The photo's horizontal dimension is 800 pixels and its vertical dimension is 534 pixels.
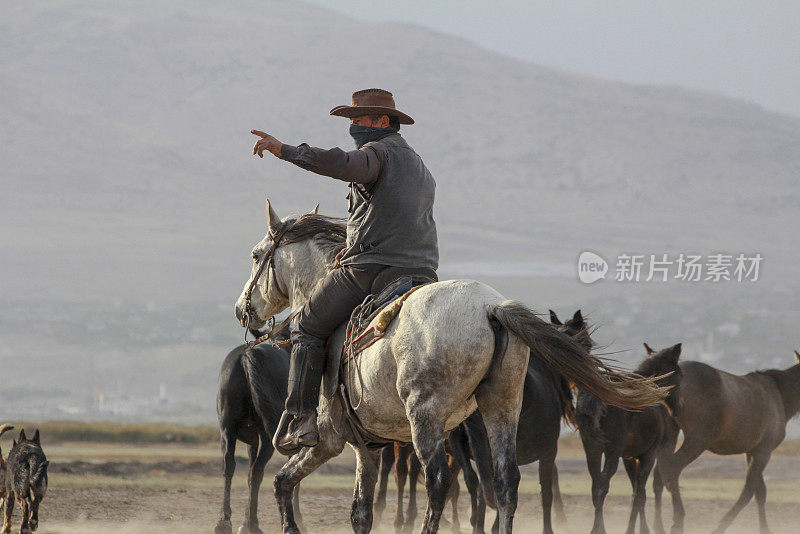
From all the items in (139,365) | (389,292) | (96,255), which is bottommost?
(139,365)

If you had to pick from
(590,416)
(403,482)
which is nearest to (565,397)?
(590,416)

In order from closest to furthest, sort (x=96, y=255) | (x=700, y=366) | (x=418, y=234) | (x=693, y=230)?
(x=418, y=234) < (x=700, y=366) < (x=96, y=255) < (x=693, y=230)

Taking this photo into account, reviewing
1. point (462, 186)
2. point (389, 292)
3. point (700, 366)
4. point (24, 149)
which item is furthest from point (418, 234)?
point (24, 149)

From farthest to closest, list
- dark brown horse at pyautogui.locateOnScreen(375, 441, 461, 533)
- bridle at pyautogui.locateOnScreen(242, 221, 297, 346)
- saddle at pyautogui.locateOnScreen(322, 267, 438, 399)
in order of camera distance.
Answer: dark brown horse at pyautogui.locateOnScreen(375, 441, 461, 533), bridle at pyautogui.locateOnScreen(242, 221, 297, 346), saddle at pyautogui.locateOnScreen(322, 267, 438, 399)

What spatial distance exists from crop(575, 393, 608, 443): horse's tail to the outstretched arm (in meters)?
4.89

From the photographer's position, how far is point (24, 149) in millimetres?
119125

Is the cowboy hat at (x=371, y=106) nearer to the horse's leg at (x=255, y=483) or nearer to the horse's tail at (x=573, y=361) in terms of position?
the horse's tail at (x=573, y=361)

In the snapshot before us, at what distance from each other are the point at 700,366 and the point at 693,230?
99295 mm

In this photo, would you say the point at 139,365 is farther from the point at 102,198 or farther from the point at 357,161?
the point at 357,161

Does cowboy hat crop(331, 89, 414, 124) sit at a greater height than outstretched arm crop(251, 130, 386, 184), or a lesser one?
greater

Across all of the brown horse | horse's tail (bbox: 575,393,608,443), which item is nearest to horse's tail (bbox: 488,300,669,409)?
horse's tail (bbox: 575,393,608,443)

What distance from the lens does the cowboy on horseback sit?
5.90m

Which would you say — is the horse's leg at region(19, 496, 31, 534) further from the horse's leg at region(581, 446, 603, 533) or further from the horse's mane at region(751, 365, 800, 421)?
the horse's mane at region(751, 365, 800, 421)

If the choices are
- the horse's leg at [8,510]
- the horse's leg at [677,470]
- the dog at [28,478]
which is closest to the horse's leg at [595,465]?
the horse's leg at [677,470]
